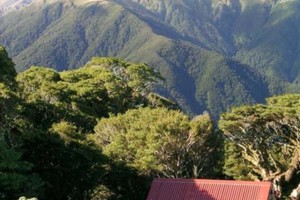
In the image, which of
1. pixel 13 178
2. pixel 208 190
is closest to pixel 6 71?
→ pixel 13 178

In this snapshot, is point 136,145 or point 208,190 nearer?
point 208,190

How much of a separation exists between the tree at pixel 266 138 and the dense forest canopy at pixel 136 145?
0.09 m

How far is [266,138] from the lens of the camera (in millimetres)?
50219

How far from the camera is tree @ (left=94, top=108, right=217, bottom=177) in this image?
155 feet

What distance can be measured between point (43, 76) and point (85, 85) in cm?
613

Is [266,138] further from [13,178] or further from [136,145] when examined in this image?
[13,178]

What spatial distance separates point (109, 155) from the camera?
49.2 m

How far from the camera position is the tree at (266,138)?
47312 millimetres

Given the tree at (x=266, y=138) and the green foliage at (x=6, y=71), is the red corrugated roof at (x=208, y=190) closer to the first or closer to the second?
the tree at (x=266, y=138)

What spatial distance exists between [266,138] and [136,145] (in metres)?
12.4

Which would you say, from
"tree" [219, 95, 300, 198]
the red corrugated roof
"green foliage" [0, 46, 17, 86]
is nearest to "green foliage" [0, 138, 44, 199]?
the red corrugated roof

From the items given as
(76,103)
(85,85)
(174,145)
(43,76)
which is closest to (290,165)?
(174,145)

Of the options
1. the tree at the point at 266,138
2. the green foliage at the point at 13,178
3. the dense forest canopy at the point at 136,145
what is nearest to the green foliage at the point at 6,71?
the dense forest canopy at the point at 136,145

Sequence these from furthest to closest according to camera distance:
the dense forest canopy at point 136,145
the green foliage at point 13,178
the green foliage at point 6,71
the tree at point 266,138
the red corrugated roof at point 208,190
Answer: the tree at point 266,138, the green foliage at point 6,71, the dense forest canopy at point 136,145, the red corrugated roof at point 208,190, the green foliage at point 13,178
